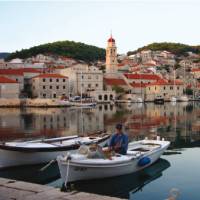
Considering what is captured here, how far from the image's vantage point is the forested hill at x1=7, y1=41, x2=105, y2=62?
6142 inches

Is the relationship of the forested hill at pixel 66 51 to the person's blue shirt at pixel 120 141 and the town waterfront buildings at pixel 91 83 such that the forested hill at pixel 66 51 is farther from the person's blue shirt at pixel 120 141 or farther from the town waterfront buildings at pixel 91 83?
the person's blue shirt at pixel 120 141

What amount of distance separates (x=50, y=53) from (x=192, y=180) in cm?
14622

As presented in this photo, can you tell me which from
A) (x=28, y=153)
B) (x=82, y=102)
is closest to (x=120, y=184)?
(x=28, y=153)

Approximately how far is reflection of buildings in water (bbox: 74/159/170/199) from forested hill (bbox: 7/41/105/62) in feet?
472

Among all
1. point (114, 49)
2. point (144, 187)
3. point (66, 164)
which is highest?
point (114, 49)

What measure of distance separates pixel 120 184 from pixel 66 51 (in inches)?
5911

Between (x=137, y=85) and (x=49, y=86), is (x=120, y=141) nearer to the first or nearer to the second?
(x=49, y=86)

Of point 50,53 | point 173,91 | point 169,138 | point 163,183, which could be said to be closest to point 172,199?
point 163,183

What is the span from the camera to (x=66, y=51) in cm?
16025

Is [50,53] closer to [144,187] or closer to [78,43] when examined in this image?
[78,43]

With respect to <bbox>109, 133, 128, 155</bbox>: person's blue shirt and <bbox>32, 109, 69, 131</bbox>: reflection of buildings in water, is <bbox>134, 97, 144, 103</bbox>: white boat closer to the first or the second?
<bbox>32, 109, 69, 131</bbox>: reflection of buildings in water

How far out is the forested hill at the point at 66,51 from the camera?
15600 centimetres

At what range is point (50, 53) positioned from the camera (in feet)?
512

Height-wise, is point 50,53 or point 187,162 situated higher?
point 50,53
